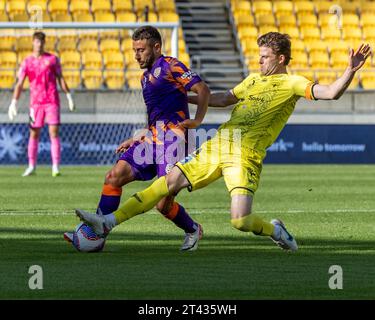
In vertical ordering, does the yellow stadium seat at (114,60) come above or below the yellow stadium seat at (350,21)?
below

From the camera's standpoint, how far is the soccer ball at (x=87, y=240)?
8.95 meters

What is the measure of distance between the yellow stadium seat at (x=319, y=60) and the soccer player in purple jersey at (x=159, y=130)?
20.4 meters

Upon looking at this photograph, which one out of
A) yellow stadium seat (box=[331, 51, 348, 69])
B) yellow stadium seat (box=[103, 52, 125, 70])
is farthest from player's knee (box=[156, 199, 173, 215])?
yellow stadium seat (box=[331, 51, 348, 69])

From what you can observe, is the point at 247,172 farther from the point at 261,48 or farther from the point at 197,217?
the point at 197,217

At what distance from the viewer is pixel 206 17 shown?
30.5 metres

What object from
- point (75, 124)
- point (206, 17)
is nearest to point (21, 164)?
point (75, 124)

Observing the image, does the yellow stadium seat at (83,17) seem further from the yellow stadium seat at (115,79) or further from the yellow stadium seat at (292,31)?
the yellow stadium seat at (292,31)

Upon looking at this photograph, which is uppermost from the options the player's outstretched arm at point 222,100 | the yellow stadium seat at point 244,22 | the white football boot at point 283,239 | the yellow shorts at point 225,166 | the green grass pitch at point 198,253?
the yellow stadium seat at point 244,22

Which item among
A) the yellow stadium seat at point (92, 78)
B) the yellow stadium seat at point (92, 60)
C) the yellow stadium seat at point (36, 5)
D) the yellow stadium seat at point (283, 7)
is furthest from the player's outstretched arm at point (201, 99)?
the yellow stadium seat at point (283, 7)

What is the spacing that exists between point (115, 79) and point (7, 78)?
243cm

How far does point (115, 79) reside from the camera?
1024 inches

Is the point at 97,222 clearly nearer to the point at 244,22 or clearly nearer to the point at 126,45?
the point at 126,45

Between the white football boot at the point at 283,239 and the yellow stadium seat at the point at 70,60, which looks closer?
the white football boot at the point at 283,239

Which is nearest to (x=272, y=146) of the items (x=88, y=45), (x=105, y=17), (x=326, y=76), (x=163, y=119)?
(x=326, y=76)
